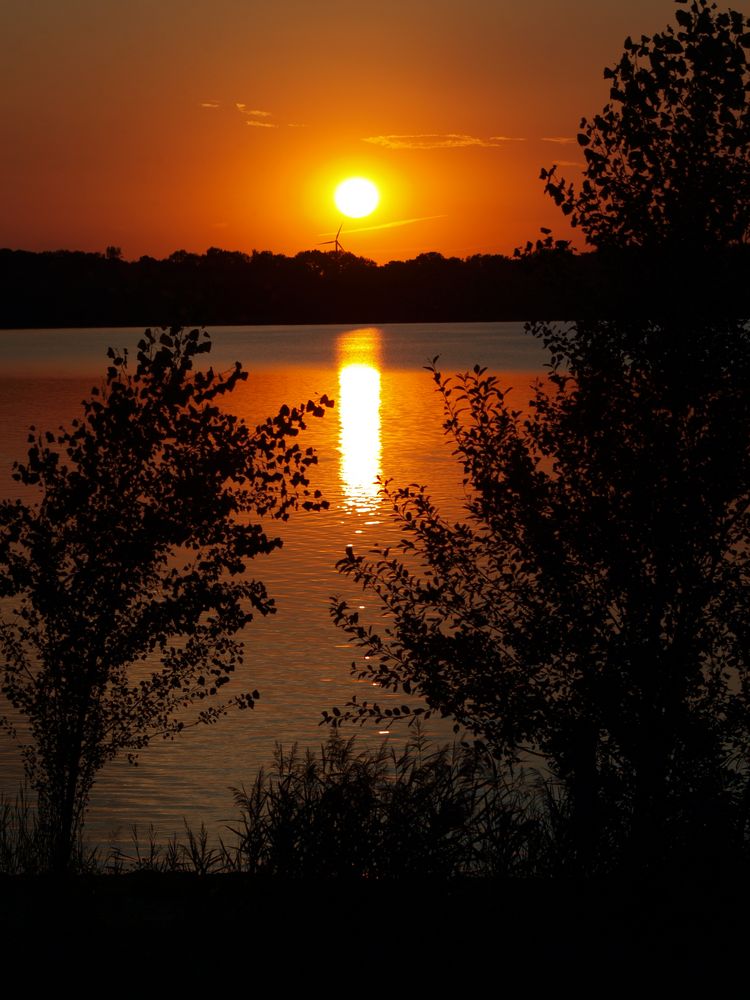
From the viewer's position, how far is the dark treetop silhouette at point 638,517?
12.8 metres

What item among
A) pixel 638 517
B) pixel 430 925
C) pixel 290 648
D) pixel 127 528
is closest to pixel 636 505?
pixel 638 517

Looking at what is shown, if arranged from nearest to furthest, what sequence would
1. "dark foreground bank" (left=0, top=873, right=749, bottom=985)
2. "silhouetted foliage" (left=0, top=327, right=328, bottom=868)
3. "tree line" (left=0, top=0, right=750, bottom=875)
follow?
"dark foreground bank" (left=0, top=873, right=749, bottom=985), "tree line" (left=0, top=0, right=750, bottom=875), "silhouetted foliage" (left=0, top=327, right=328, bottom=868)

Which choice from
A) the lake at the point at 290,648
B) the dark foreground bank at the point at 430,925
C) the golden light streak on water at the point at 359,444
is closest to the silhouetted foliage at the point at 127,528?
the lake at the point at 290,648

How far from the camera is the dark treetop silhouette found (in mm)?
12812

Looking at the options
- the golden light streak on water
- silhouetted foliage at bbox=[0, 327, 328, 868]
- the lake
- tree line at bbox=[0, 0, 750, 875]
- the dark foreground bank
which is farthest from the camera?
the golden light streak on water

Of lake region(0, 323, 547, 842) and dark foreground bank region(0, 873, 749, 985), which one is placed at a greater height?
lake region(0, 323, 547, 842)

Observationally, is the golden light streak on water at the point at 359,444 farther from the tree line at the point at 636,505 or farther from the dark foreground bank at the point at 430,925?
the dark foreground bank at the point at 430,925

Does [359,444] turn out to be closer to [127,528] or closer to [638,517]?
[127,528]

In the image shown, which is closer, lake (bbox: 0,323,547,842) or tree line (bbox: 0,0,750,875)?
tree line (bbox: 0,0,750,875)

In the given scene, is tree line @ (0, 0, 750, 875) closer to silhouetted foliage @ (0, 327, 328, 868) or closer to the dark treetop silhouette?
the dark treetop silhouette

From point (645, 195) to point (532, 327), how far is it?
213 centimetres

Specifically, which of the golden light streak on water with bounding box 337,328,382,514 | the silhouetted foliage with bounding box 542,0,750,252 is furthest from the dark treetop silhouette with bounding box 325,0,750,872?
the golden light streak on water with bounding box 337,328,382,514

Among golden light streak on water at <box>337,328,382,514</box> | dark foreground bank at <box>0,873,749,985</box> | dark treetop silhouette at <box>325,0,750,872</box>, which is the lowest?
dark foreground bank at <box>0,873,749,985</box>

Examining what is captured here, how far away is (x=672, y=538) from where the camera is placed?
12.8 metres
